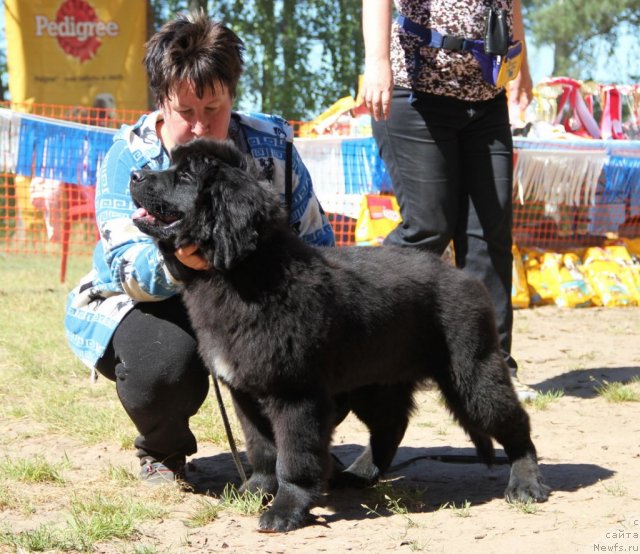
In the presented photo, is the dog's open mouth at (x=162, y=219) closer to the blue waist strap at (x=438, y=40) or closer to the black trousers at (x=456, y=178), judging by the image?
the black trousers at (x=456, y=178)

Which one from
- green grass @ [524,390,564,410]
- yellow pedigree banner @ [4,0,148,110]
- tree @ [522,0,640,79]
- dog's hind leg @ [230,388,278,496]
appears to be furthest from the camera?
tree @ [522,0,640,79]

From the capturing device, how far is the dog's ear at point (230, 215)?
2561 millimetres

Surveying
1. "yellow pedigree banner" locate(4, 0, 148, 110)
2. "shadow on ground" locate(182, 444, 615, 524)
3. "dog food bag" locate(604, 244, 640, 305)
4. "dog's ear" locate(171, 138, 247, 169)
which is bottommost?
"shadow on ground" locate(182, 444, 615, 524)

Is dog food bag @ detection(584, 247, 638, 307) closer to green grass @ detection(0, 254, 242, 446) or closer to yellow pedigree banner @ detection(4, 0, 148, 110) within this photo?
green grass @ detection(0, 254, 242, 446)

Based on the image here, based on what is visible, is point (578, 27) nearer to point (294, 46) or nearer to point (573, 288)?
point (294, 46)

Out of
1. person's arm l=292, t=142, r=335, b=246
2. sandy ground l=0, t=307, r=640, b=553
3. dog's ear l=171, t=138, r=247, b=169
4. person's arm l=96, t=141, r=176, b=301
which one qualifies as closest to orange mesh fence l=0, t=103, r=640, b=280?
sandy ground l=0, t=307, r=640, b=553

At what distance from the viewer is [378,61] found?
11.8 ft

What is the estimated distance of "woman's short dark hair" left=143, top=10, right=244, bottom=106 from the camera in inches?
117

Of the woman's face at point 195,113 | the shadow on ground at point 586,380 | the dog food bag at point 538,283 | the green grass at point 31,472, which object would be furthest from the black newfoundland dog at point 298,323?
the dog food bag at point 538,283

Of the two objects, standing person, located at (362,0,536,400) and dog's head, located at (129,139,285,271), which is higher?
standing person, located at (362,0,536,400)

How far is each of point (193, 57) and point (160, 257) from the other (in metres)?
0.69

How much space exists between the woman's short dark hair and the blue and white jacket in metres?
0.20

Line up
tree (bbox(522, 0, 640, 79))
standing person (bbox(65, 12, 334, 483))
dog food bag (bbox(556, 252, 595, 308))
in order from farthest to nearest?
tree (bbox(522, 0, 640, 79)), dog food bag (bbox(556, 252, 595, 308)), standing person (bbox(65, 12, 334, 483))

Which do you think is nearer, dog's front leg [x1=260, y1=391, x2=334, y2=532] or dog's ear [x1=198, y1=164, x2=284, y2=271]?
dog's ear [x1=198, y1=164, x2=284, y2=271]
